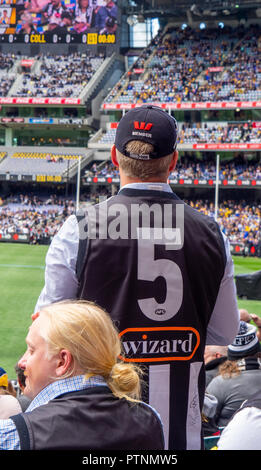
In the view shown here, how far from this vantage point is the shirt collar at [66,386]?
6.10ft

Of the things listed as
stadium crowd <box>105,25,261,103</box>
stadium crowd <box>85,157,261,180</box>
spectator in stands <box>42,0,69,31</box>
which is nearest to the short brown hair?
stadium crowd <box>85,157,261,180</box>

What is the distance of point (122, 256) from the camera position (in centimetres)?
248

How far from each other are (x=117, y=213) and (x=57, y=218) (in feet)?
121

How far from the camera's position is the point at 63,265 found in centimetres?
243

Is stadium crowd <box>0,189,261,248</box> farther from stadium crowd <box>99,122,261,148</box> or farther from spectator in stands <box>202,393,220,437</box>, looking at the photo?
spectator in stands <box>202,393,220,437</box>

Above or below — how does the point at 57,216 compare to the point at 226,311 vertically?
below

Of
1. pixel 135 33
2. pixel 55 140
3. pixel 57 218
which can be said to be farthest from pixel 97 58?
pixel 57 218

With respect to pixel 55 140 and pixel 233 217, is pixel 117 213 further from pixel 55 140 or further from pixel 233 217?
pixel 55 140

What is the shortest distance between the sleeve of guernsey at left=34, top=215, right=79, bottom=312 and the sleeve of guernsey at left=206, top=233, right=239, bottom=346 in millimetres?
675

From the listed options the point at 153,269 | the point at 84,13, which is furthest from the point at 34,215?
the point at 153,269

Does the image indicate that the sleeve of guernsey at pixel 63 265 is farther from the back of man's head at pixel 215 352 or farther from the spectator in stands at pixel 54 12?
the spectator in stands at pixel 54 12

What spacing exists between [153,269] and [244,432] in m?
0.74

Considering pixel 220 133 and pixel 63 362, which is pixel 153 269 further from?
pixel 220 133

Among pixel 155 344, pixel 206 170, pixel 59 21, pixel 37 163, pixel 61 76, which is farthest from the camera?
pixel 61 76
